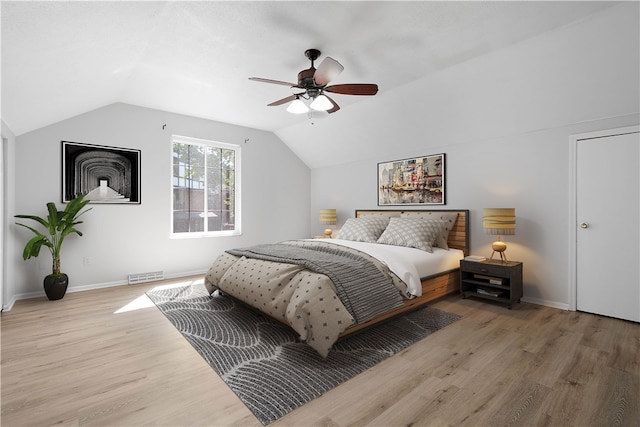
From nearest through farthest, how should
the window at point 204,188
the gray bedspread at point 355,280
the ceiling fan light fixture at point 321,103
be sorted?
the gray bedspread at point 355,280 → the ceiling fan light fixture at point 321,103 → the window at point 204,188

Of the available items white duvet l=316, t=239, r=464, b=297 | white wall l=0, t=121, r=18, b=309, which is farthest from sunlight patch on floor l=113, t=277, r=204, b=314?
white duvet l=316, t=239, r=464, b=297

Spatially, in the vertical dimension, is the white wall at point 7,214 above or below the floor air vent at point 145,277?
above

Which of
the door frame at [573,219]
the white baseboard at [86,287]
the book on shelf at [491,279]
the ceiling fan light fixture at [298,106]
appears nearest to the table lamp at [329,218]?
the white baseboard at [86,287]

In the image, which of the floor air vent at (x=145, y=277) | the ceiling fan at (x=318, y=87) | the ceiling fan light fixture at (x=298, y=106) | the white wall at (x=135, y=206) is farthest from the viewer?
the floor air vent at (x=145, y=277)

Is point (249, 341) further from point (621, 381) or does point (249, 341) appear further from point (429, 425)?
point (621, 381)

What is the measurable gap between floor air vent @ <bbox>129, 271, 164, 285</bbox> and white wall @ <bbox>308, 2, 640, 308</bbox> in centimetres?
368

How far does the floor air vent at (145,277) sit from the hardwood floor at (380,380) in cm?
137

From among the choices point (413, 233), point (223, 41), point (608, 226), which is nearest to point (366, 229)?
point (413, 233)

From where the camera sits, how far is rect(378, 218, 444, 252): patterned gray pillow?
3756 millimetres

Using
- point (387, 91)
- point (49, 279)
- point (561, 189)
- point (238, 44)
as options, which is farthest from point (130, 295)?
point (561, 189)

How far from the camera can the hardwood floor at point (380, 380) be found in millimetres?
1608

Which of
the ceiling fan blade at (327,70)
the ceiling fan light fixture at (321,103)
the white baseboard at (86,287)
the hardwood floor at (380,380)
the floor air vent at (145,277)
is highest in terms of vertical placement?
the ceiling fan blade at (327,70)

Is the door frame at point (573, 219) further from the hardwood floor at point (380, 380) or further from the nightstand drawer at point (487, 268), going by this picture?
the nightstand drawer at point (487, 268)

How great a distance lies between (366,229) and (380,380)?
2686mm
